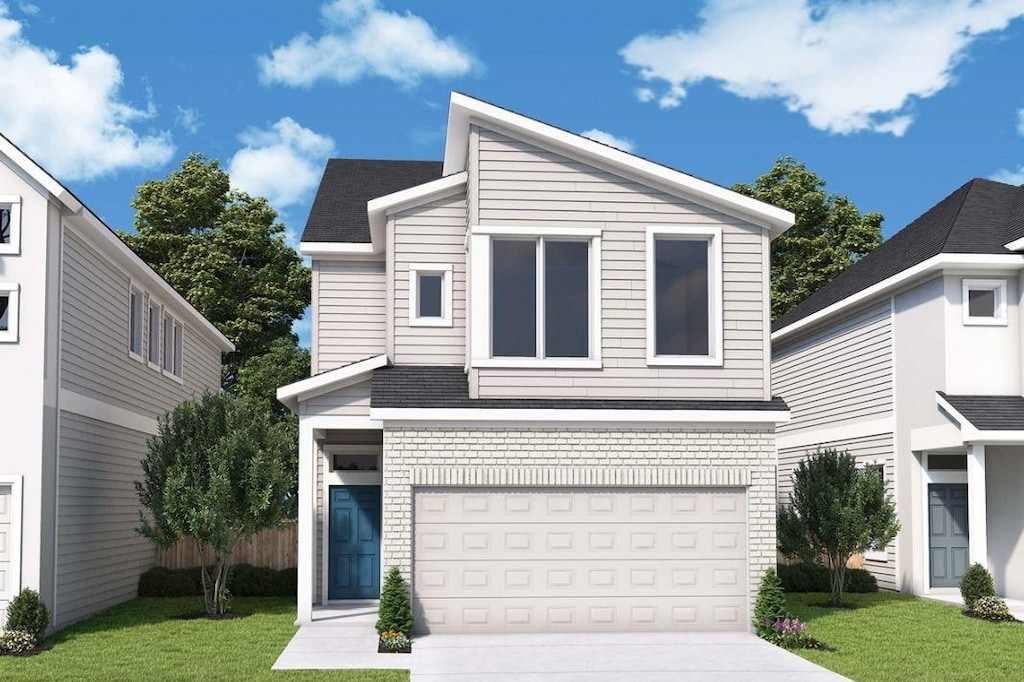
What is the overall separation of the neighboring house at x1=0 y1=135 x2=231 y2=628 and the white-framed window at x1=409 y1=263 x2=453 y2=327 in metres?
5.21

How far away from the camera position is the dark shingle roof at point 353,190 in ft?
68.8

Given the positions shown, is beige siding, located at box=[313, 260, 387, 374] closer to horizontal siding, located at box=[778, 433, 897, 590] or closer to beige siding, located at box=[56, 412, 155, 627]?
beige siding, located at box=[56, 412, 155, 627]

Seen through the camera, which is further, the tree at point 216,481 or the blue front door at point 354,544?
the blue front door at point 354,544

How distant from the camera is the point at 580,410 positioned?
1686 cm

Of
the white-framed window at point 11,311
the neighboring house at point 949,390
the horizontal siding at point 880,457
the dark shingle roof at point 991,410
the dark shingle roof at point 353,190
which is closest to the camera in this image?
the white-framed window at point 11,311

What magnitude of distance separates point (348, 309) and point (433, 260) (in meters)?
2.85

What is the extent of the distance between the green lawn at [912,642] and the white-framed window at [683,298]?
4.49m

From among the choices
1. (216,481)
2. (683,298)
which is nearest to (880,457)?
(683,298)

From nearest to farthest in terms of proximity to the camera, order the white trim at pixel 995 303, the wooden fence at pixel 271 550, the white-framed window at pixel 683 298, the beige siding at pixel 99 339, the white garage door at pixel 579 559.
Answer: the white garage door at pixel 579 559 < the white-framed window at pixel 683 298 < the beige siding at pixel 99 339 < the white trim at pixel 995 303 < the wooden fence at pixel 271 550

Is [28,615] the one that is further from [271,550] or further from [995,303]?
[995,303]

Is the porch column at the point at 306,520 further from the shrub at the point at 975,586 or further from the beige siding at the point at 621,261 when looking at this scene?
the shrub at the point at 975,586


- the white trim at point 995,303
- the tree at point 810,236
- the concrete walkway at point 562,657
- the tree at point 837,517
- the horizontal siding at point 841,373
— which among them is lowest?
the concrete walkway at point 562,657

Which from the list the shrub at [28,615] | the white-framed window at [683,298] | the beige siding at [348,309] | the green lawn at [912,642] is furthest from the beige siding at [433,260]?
the green lawn at [912,642]

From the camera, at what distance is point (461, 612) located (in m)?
16.8
